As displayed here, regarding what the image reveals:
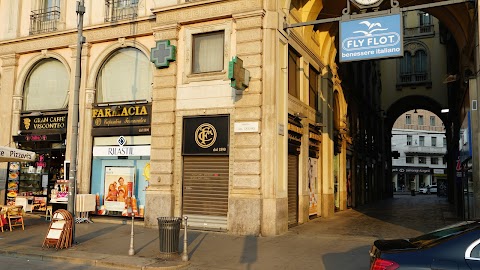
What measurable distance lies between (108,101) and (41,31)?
4.97 metres

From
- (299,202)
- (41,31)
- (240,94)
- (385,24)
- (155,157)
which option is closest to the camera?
(385,24)

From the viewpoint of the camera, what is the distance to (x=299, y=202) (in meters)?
16.2

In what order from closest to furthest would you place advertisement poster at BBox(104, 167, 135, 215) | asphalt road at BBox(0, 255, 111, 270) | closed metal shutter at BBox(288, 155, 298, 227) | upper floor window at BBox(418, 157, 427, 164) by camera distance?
asphalt road at BBox(0, 255, 111, 270) < closed metal shutter at BBox(288, 155, 298, 227) < advertisement poster at BBox(104, 167, 135, 215) < upper floor window at BBox(418, 157, 427, 164)

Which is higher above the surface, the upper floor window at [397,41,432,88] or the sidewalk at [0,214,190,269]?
the upper floor window at [397,41,432,88]

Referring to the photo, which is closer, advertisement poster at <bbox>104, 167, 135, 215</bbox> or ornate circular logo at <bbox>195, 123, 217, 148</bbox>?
ornate circular logo at <bbox>195, 123, 217, 148</bbox>

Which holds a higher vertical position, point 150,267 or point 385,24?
point 385,24

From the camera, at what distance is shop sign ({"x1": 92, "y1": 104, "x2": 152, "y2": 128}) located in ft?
53.0

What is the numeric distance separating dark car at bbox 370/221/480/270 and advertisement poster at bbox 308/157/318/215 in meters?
12.6

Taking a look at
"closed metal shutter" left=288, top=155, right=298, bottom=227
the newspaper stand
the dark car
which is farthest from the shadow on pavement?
the newspaper stand

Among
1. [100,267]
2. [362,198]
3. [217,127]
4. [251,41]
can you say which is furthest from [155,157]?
[362,198]

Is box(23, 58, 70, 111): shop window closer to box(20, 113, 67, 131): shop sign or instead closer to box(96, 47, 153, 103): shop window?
box(20, 113, 67, 131): shop sign

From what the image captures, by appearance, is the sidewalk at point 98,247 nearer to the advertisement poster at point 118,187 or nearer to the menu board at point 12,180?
the advertisement poster at point 118,187

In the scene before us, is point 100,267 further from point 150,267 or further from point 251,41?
point 251,41

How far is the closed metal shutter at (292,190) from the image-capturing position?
15.4m
